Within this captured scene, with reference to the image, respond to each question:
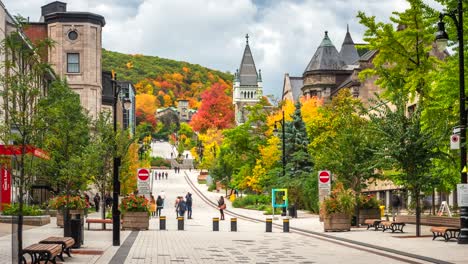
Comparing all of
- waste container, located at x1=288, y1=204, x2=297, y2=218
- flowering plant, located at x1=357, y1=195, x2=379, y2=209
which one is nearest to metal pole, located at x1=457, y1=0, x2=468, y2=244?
flowering plant, located at x1=357, y1=195, x2=379, y2=209

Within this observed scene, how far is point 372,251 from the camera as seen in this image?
24469mm

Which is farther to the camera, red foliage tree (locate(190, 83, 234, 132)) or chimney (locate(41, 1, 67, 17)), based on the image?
red foliage tree (locate(190, 83, 234, 132))

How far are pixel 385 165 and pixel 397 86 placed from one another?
842 centimetres

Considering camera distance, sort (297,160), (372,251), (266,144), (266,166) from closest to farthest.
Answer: (372,251) < (297,160) < (266,166) < (266,144)

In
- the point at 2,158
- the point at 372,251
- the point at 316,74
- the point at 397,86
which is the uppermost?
the point at 316,74

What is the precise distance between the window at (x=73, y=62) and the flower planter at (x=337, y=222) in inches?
1939

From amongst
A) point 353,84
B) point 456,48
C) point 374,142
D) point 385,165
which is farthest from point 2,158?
point 353,84

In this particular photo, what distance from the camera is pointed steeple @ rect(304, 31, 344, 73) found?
108625 mm

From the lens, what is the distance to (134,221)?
38531mm

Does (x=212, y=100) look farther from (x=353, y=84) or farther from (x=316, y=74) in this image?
(x=353, y=84)

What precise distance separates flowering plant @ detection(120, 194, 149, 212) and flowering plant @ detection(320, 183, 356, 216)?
8.27m

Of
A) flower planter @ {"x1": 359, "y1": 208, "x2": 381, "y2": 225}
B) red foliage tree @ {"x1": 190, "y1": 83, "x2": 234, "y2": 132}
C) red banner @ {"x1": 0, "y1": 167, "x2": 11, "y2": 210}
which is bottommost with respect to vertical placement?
flower planter @ {"x1": 359, "y1": 208, "x2": 381, "y2": 225}

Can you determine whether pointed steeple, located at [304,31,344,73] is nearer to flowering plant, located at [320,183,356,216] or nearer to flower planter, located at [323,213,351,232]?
flowering plant, located at [320,183,356,216]

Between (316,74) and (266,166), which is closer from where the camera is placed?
(266,166)
